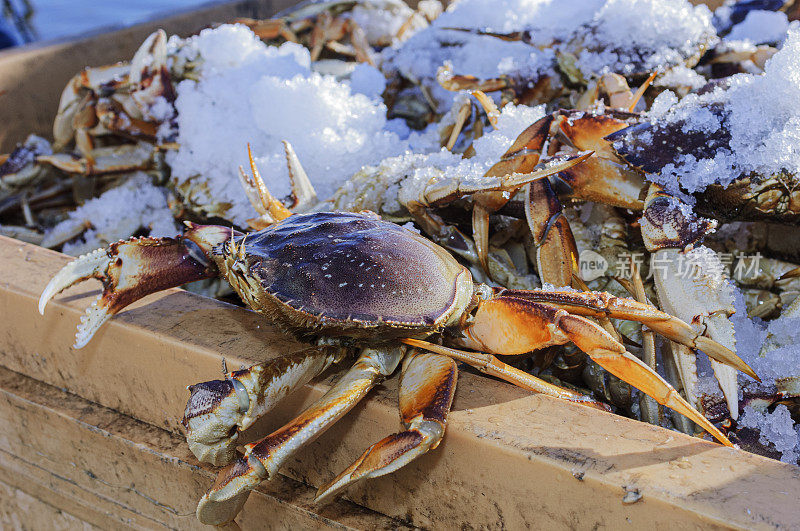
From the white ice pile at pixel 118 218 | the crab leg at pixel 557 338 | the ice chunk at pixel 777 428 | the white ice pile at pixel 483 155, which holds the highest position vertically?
the white ice pile at pixel 483 155

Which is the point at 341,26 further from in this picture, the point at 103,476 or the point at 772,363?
the point at 772,363

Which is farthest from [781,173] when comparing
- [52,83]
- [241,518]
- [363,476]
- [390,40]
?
[52,83]

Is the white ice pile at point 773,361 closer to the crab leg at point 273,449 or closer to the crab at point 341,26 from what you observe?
the crab leg at point 273,449

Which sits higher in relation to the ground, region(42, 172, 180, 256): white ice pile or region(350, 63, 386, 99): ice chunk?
region(350, 63, 386, 99): ice chunk

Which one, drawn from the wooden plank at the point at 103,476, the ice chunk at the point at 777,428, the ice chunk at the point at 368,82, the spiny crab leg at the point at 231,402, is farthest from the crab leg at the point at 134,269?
the ice chunk at the point at 368,82

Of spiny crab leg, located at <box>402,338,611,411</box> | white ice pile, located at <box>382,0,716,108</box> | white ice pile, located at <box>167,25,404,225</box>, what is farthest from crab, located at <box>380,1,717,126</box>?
spiny crab leg, located at <box>402,338,611,411</box>

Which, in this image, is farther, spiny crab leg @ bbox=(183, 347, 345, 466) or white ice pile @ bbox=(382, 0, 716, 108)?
white ice pile @ bbox=(382, 0, 716, 108)

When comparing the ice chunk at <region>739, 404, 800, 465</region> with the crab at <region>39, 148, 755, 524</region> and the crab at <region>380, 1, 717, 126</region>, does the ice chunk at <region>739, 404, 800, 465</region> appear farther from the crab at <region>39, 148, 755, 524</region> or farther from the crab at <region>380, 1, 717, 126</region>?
the crab at <region>380, 1, 717, 126</region>
